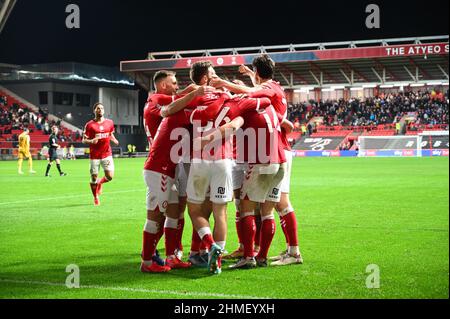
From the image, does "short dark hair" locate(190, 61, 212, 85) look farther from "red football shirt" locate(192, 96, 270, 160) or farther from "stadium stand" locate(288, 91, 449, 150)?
"stadium stand" locate(288, 91, 449, 150)

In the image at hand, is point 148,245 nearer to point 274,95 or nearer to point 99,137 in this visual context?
point 274,95

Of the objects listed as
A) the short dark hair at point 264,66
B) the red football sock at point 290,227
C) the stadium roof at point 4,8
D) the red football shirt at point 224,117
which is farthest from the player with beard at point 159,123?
the stadium roof at point 4,8

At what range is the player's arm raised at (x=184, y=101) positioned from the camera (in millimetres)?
6216

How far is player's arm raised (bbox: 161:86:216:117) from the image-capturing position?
6216 mm

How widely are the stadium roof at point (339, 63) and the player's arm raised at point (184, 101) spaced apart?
45.7 metres

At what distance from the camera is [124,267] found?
6898mm

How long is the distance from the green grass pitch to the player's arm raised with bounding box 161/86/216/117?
1948 mm

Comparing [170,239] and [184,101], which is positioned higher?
[184,101]

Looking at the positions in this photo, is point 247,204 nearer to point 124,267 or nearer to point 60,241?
point 124,267

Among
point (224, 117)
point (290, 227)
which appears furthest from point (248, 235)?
point (224, 117)

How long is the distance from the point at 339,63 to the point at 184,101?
52.2m

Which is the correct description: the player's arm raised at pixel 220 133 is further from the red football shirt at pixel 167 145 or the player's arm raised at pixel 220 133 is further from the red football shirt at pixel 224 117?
the red football shirt at pixel 167 145

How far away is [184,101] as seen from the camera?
6.30 meters
